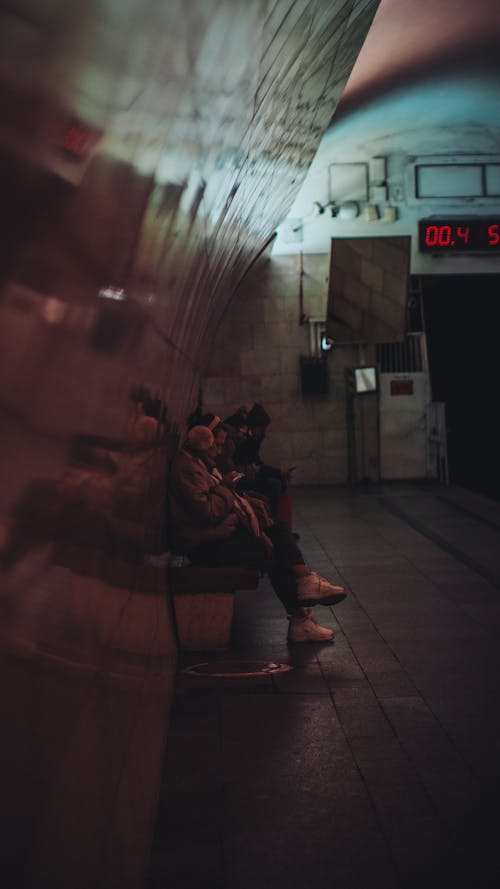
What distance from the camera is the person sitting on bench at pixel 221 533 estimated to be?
547 centimetres

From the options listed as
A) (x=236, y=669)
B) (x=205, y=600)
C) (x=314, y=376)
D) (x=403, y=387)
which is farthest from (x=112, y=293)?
(x=403, y=387)

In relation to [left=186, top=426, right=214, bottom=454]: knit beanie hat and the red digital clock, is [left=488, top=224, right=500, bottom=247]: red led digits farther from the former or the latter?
[left=186, top=426, right=214, bottom=454]: knit beanie hat

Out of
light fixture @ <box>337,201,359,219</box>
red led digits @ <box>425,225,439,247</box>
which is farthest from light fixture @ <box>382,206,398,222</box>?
red led digits @ <box>425,225,439,247</box>

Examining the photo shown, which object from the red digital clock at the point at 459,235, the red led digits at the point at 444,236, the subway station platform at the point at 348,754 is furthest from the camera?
the red led digits at the point at 444,236

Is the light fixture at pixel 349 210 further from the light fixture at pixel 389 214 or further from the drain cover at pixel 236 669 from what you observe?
the drain cover at pixel 236 669

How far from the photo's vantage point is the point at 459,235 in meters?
15.2

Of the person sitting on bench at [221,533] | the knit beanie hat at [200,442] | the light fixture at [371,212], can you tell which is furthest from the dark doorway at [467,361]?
the knit beanie hat at [200,442]

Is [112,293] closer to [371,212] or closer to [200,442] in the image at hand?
[200,442]

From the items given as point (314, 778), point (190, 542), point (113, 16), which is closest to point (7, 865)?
point (113, 16)

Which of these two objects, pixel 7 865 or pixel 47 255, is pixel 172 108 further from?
pixel 7 865

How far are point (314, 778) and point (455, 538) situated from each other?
6.32 metres

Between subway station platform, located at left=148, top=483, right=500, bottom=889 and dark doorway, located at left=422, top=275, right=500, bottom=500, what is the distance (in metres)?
14.6

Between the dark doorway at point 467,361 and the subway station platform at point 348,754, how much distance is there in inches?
574

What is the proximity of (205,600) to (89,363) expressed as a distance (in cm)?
378
